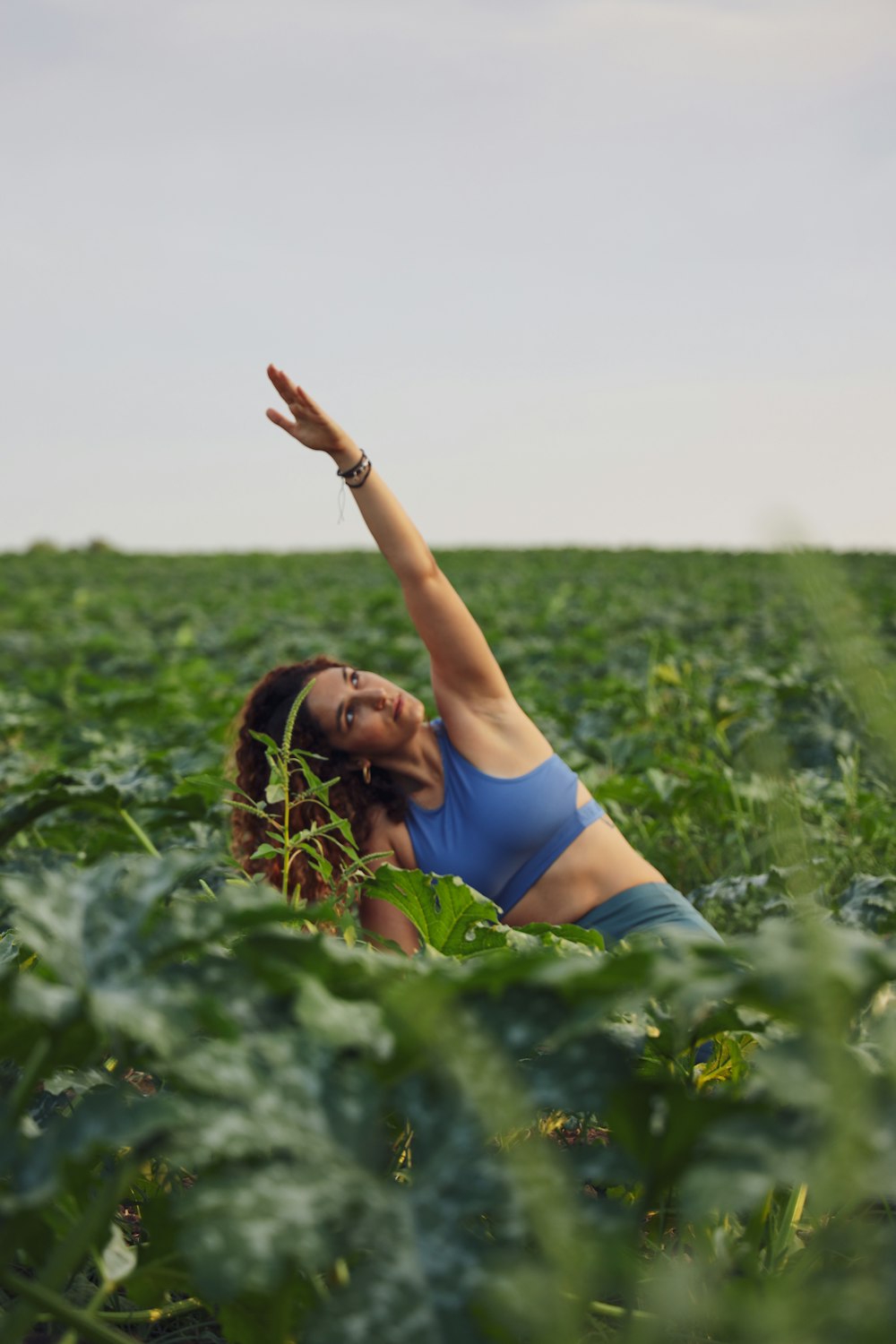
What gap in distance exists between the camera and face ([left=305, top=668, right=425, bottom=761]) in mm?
2914

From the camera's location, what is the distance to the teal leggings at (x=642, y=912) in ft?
9.27

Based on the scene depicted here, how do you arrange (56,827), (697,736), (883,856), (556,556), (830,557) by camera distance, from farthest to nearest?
1. (556,556)
2. (697,736)
3. (883,856)
4. (56,827)
5. (830,557)

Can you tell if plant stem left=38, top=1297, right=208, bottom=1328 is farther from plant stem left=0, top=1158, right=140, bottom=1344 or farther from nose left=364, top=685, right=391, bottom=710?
nose left=364, top=685, right=391, bottom=710

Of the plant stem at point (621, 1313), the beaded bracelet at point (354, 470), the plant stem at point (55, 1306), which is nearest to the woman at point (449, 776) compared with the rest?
the beaded bracelet at point (354, 470)

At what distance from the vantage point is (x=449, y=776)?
305 centimetres

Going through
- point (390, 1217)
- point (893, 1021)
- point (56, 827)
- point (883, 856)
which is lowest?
point (883, 856)

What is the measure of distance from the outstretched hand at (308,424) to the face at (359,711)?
0.54m

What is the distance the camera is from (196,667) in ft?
30.3

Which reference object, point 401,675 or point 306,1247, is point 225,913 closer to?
point 306,1247

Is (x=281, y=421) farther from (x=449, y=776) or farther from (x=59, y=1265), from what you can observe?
(x=59, y=1265)

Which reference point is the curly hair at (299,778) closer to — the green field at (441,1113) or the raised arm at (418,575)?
the raised arm at (418,575)

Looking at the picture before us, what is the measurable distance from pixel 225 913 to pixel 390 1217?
0.27m

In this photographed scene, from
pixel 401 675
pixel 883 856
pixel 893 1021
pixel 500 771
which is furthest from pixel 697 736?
pixel 893 1021

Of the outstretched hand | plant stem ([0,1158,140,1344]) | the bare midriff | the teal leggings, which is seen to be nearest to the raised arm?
the outstretched hand
